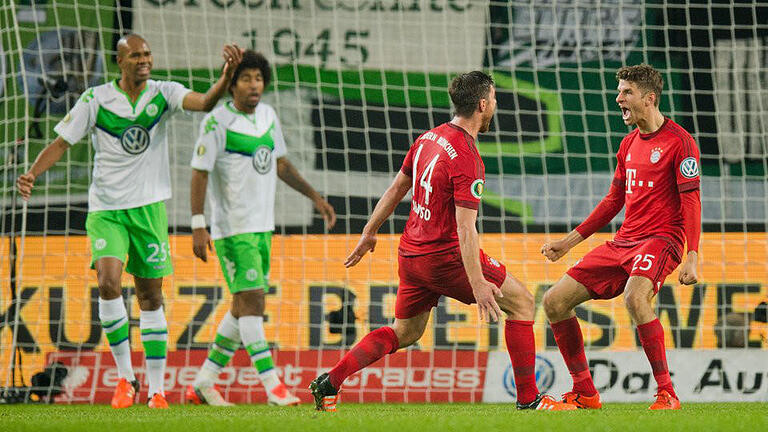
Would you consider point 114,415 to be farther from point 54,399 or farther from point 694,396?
point 694,396

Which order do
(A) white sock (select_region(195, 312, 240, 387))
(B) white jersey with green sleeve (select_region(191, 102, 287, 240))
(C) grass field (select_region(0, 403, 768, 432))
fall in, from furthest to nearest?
(A) white sock (select_region(195, 312, 240, 387))
(B) white jersey with green sleeve (select_region(191, 102, 287, 240))
(C) grass field (select_region(0, 403, 768, 432))

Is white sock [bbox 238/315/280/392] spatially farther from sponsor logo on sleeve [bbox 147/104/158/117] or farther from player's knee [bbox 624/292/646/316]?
player's knee [bbox 624/292/646/316]

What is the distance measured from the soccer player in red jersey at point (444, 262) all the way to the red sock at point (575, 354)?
0.22m

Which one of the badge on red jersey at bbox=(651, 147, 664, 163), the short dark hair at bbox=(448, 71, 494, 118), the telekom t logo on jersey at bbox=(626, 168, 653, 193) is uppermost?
the short dark hair at bbox=(448, 71, 494, 118)

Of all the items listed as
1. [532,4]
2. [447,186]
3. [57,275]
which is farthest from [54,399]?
[532,4]

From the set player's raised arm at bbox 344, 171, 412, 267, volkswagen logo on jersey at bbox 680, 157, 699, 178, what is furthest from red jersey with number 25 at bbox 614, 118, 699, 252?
player's raised arm at bbox 344, 171, 412, 267

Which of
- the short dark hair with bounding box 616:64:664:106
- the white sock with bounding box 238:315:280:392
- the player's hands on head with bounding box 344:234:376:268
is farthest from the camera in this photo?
the white sock with bounding box 238:315:280:392

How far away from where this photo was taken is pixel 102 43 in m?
8.27

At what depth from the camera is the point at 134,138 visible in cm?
583

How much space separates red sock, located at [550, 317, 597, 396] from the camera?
5012 mm

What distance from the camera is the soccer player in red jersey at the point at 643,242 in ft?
16.1

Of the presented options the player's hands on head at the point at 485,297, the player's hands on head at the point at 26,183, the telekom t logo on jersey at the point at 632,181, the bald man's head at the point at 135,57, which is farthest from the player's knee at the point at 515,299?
the player's hands on head at the point at 26,183

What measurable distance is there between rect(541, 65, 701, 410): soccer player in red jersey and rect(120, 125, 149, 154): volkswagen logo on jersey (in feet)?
7.48

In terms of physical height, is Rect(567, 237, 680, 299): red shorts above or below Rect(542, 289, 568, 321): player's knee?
above
